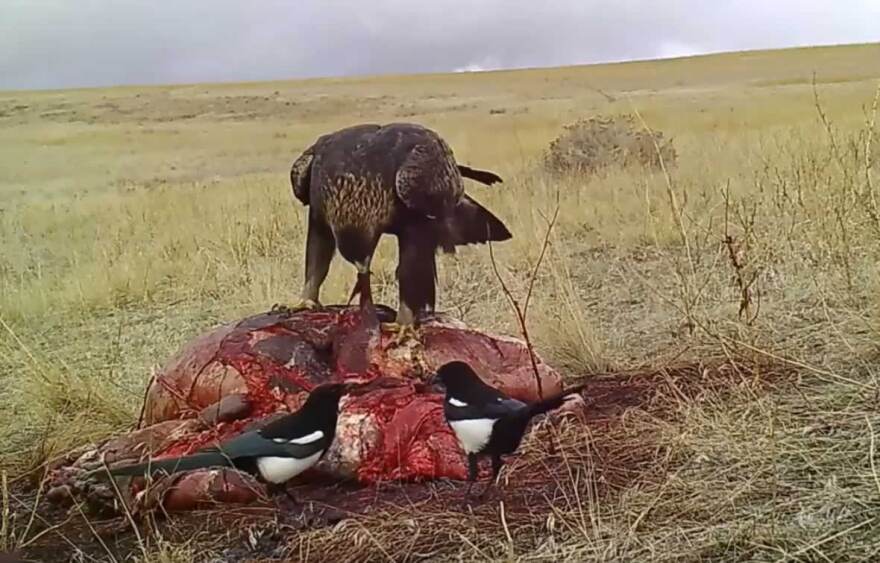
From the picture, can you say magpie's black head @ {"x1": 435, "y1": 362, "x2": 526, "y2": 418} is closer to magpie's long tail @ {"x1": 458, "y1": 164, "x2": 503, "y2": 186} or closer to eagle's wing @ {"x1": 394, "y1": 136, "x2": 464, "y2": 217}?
eagle's wing @ {"x1": 394, "y1": 136, "x2": 464, "y2": 217}

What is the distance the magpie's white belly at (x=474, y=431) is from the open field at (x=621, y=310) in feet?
0.59

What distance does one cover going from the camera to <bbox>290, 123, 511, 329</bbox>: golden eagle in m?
2.87

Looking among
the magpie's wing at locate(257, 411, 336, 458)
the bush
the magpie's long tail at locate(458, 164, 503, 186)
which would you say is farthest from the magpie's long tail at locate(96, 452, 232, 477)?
the bush

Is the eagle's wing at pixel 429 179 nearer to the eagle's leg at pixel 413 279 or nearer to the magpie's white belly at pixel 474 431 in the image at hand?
the eagle's leg at pixel 413 279

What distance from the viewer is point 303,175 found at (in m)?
3.14

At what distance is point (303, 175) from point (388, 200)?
1.36 ft

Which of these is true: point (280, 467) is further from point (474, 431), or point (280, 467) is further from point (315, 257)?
point (315, 257)

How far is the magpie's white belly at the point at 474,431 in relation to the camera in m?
2.37

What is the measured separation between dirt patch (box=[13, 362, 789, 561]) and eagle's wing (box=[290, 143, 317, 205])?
102 cm

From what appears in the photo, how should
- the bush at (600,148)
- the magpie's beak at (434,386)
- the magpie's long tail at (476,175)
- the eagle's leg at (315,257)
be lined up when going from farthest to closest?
the bush at (600,148), the magpie's long tail at (476,175), the eagle's leg at (315,257), the magpie's beak at (434,386)

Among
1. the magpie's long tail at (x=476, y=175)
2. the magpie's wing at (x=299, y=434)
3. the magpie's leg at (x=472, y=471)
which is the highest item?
the magpie's long tail at (x=476, y=175)

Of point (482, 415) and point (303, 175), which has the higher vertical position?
point (303, 175)

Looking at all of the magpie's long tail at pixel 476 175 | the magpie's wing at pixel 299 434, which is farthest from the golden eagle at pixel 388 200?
the magpie's wing at pixel 299 434

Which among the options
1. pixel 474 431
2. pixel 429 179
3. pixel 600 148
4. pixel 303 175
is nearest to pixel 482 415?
pixel 474 431
